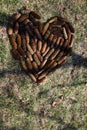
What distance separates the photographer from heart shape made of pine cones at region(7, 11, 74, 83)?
1080 cm

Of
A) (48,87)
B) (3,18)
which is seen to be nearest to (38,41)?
(3,18)

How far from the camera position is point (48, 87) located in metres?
11.1

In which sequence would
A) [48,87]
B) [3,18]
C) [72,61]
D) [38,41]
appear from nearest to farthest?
1. [3,18]
2. [38,41]
3. [48,87]
4. [72,61]

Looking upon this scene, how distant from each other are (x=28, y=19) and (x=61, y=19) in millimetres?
Result: 734

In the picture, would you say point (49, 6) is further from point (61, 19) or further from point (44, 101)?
point (44, 101)

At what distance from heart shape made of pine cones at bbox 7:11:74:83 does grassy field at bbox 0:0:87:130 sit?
0.45ft

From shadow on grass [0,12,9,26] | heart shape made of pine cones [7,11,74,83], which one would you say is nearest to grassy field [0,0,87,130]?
shadow on grass [0,12,9,26]

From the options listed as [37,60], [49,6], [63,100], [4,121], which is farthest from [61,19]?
[4,121]

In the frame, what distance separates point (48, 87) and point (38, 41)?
1.05 m

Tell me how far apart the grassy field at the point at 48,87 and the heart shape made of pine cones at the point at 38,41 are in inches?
5.4

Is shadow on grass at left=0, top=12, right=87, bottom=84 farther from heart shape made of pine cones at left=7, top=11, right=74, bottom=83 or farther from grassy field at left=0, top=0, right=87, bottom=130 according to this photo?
heart shape made of pine cones at left=7, top=11, right=74, bottom=83

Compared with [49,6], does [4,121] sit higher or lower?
lower

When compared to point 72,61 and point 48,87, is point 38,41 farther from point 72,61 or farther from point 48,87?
point 48,87

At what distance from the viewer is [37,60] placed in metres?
10.9
